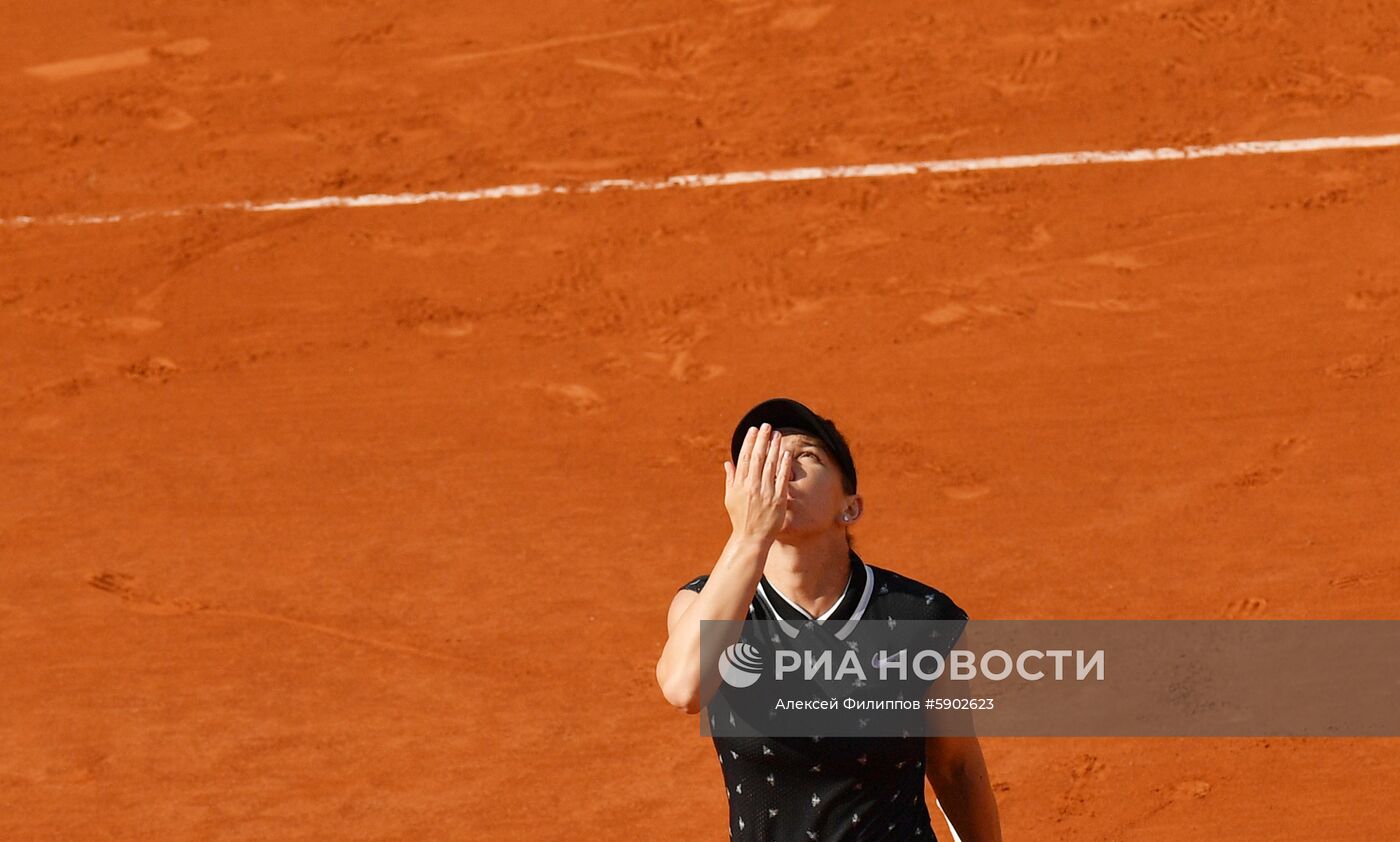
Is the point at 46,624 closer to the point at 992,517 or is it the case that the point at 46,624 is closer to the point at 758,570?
the point at 992,517

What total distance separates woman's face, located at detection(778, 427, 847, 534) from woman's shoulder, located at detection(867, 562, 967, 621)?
0.63 ft

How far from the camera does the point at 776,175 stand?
10.4m

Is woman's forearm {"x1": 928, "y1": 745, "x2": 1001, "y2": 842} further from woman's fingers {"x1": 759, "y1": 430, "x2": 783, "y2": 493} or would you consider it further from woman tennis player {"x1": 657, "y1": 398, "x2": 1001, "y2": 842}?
woman's fingers {"x1": 759, "y1": 430, "x2": 783, "y2": 493}

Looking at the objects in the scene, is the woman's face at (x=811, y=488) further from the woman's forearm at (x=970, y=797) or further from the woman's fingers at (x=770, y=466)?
the woman's forearm at (x=970, y=797)

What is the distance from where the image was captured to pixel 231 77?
11.5 metres

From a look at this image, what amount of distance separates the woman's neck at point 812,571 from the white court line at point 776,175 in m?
6.84

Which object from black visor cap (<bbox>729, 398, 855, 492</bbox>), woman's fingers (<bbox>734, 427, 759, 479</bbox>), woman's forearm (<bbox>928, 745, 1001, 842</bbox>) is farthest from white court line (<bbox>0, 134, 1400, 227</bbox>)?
woman's fingers (<bbox>734, 427, 759, 479</bbox>)

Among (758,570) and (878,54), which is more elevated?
(758,570)

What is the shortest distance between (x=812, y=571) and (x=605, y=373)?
5.45 m

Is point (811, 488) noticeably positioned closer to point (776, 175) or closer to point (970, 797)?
point (970, 797)

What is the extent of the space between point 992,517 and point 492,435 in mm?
2639

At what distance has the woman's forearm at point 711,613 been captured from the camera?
342 cm

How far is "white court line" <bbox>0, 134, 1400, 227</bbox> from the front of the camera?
33.6 ft

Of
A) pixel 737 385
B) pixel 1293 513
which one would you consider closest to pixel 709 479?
pixel 737 385
